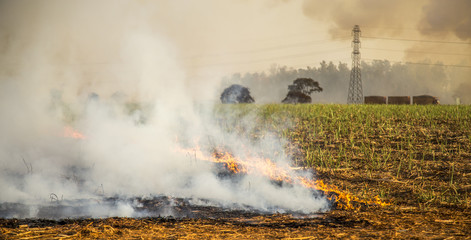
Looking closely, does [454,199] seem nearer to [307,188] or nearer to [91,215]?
[307,188]

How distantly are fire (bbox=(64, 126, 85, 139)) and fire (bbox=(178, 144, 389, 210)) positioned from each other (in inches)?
149

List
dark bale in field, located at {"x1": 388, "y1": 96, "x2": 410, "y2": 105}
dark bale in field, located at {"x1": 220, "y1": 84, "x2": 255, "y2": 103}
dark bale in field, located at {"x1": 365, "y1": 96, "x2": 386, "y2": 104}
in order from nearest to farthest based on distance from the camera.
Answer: dark bale in field, located at {"x1": 388, "y1": 96, "x2": 410, "y2": 105}, dark bale in field, located at {"x1": 365, "y1": 96, "x2": 386, "y2": 104}, dark bale in field, located at {"x1": 220, "y1": 84, "x2": 255, "y2": 103}

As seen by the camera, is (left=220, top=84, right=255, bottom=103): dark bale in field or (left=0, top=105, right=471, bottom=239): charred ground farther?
(left=220, top=84, right=255, bottom=103): dark bale in field

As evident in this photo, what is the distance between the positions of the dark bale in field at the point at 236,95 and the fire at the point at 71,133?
154 ft

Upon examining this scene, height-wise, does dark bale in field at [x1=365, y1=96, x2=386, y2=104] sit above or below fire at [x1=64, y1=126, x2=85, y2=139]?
A: above

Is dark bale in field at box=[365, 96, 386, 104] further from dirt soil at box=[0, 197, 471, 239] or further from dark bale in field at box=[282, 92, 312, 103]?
dirt soil at box=[0, 197, 471, 239]

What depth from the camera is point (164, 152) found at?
10.5 metres

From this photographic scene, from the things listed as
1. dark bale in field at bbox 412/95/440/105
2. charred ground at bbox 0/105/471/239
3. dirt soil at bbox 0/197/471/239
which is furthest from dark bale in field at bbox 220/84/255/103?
dirt soil at bbox 0/197/471/239

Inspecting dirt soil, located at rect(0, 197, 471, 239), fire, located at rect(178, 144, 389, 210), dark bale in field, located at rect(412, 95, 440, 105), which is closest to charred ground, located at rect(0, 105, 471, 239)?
dirt soil, located at rect(0, 197, 471, 239)

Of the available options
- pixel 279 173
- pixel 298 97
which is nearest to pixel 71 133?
pixel 279 173

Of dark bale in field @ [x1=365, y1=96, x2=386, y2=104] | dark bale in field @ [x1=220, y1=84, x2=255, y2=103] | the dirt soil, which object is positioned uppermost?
dark bale in field @ [x1=220, y1=84, x2=255, y2=103]

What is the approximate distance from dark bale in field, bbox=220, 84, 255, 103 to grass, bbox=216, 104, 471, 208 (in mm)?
42875

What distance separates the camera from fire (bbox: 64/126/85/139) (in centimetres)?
1195

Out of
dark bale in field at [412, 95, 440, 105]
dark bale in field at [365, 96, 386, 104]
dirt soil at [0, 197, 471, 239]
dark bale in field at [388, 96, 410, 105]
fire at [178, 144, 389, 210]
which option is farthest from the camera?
dark bale in field at [365, 96, 386, 104]
